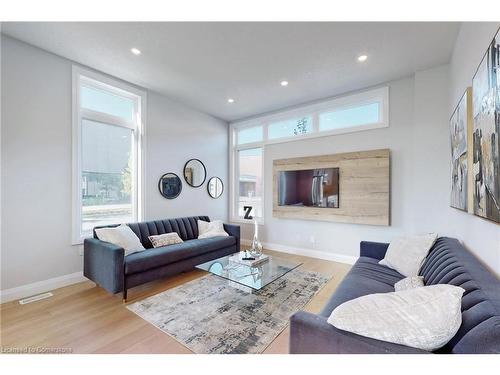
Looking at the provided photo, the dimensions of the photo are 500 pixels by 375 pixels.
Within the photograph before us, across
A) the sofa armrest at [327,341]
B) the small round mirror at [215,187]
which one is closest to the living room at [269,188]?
the sofa armrest at [327,341]

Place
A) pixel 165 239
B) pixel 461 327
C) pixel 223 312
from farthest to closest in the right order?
pixel 165 239
pixel 223 312
pixel 461 327

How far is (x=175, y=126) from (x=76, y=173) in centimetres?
185

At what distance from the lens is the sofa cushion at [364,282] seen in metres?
1.66

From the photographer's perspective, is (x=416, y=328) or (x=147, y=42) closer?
(x=416, y=328)

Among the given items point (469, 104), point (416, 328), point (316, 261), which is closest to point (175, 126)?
point (316, 261)

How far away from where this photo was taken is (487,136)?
4.48ft

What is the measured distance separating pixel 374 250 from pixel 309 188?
5.94 ft

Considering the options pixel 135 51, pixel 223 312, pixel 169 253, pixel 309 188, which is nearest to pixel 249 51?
pixel 135 51

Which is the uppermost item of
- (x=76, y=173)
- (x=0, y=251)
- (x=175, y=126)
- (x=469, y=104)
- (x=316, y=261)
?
(x=175, y=126)

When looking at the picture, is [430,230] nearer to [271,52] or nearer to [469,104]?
[469,104]

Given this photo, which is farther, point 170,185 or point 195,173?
point 195,173

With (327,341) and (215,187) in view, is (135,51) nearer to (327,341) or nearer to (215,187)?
(215,187)

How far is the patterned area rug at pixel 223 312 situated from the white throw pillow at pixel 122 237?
720mm
